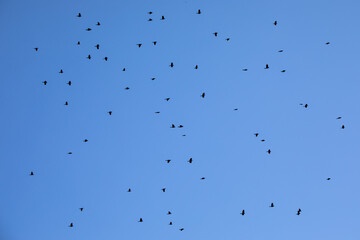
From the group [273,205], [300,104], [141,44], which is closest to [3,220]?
[141,44]

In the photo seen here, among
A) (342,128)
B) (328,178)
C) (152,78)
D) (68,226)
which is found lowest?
(68,226)

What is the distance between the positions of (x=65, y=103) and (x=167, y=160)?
2.22 metres

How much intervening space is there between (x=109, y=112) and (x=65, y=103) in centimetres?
86

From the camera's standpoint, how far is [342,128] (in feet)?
32.9

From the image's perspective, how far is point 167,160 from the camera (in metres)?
10.2

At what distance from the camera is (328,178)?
9.92 meters

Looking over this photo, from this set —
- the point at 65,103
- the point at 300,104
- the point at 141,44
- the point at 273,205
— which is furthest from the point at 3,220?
the point at 300,104

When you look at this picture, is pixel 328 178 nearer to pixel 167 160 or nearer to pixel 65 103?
pixel 167 160

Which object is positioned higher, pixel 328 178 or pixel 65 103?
pixel 65 103

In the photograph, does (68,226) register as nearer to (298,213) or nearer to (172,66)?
(172,66)

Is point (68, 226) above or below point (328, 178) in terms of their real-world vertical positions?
below

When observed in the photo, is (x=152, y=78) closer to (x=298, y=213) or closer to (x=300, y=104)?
(x=300, y=104)

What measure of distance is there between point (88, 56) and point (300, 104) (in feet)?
13.4

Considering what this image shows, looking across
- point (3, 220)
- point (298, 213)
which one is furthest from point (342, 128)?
point (3, 220)
